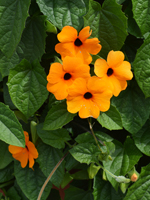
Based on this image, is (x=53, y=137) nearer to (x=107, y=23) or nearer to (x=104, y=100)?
(x=104, y=100)

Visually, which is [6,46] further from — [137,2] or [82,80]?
[137,2]

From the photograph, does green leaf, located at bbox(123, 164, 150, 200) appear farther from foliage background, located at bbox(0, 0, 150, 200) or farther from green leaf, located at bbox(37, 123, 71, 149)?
green leaf, located at bbox(37, 123, 71, 149)

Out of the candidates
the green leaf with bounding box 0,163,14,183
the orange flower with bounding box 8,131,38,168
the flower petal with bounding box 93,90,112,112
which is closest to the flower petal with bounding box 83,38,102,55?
the flower petal with bounding box 93,90,112,112

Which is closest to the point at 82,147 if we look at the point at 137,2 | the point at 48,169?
the point at 48,169

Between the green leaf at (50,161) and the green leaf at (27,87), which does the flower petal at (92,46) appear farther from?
the green leaf at (50,161)

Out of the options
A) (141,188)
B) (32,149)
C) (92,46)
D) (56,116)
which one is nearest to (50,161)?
(32,149)

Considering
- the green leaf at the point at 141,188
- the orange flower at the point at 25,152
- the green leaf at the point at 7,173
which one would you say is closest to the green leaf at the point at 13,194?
the green leaf at the point at 7,173
